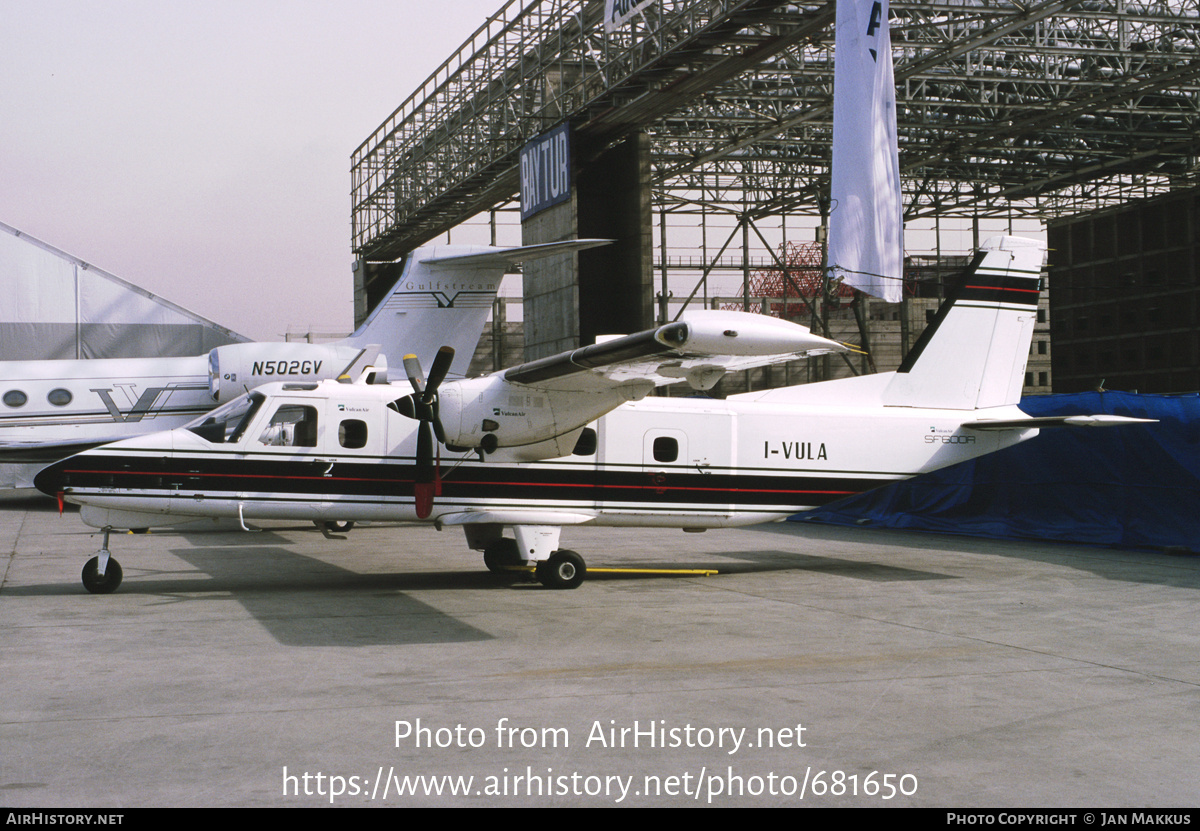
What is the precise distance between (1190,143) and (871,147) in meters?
25.3

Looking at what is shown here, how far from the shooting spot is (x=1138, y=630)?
35.8 ft

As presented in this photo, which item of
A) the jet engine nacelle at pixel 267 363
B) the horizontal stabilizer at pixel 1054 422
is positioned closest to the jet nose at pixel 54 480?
the jet engine nacelle at pixel 267 363

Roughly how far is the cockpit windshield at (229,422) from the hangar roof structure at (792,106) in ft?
46.6

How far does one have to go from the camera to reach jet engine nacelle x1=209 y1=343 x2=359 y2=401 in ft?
80.2

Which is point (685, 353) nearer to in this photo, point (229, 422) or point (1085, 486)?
point (229, 422)

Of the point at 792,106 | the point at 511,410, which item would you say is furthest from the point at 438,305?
the point at 792,106

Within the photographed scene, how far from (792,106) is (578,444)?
87.4 feet

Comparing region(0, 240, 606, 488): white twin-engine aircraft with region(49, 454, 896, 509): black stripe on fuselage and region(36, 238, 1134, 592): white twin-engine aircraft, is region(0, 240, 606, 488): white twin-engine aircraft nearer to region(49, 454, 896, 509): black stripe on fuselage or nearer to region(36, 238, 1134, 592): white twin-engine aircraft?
region(36, 238, 1134, 592): white twin-engine aircraft

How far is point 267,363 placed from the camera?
25.0 meters

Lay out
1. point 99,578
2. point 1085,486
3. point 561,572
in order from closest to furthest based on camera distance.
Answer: point 99,578 → point 561,572 → point 1085,486

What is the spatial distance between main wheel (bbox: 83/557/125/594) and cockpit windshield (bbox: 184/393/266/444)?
1919 mm
